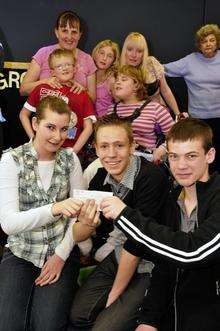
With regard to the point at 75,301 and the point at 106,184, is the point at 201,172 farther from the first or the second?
the point at 75,301

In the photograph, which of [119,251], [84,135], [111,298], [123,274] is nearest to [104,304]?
[111,298]

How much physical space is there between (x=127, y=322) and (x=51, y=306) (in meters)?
0.39

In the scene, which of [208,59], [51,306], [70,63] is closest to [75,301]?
[51,306]

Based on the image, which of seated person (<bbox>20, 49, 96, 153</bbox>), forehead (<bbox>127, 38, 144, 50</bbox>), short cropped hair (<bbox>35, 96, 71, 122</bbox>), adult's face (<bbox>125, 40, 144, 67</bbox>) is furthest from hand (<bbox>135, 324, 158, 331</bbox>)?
forehead (<bbox>127, 38, 144, 50</bbox>)

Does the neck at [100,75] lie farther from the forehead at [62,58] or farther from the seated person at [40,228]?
the seated person at [40,228]

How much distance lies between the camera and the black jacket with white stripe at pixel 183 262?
2084 millimetres

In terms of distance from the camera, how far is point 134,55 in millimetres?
4480

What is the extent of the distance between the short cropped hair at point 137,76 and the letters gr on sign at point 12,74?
154 centimetres

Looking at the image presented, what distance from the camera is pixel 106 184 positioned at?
283 cm

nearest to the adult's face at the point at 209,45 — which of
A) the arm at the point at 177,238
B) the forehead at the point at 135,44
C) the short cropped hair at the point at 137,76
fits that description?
the forehead at the point at 135,44

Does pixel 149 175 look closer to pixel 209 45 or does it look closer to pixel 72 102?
pixel 72 102

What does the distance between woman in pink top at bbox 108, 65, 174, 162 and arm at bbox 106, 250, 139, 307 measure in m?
1.50

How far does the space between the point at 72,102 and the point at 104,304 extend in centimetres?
202

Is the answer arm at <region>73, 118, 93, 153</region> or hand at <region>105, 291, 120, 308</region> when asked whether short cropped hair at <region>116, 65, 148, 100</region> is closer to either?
arm at <region>73, 118, 93, 153</region>
